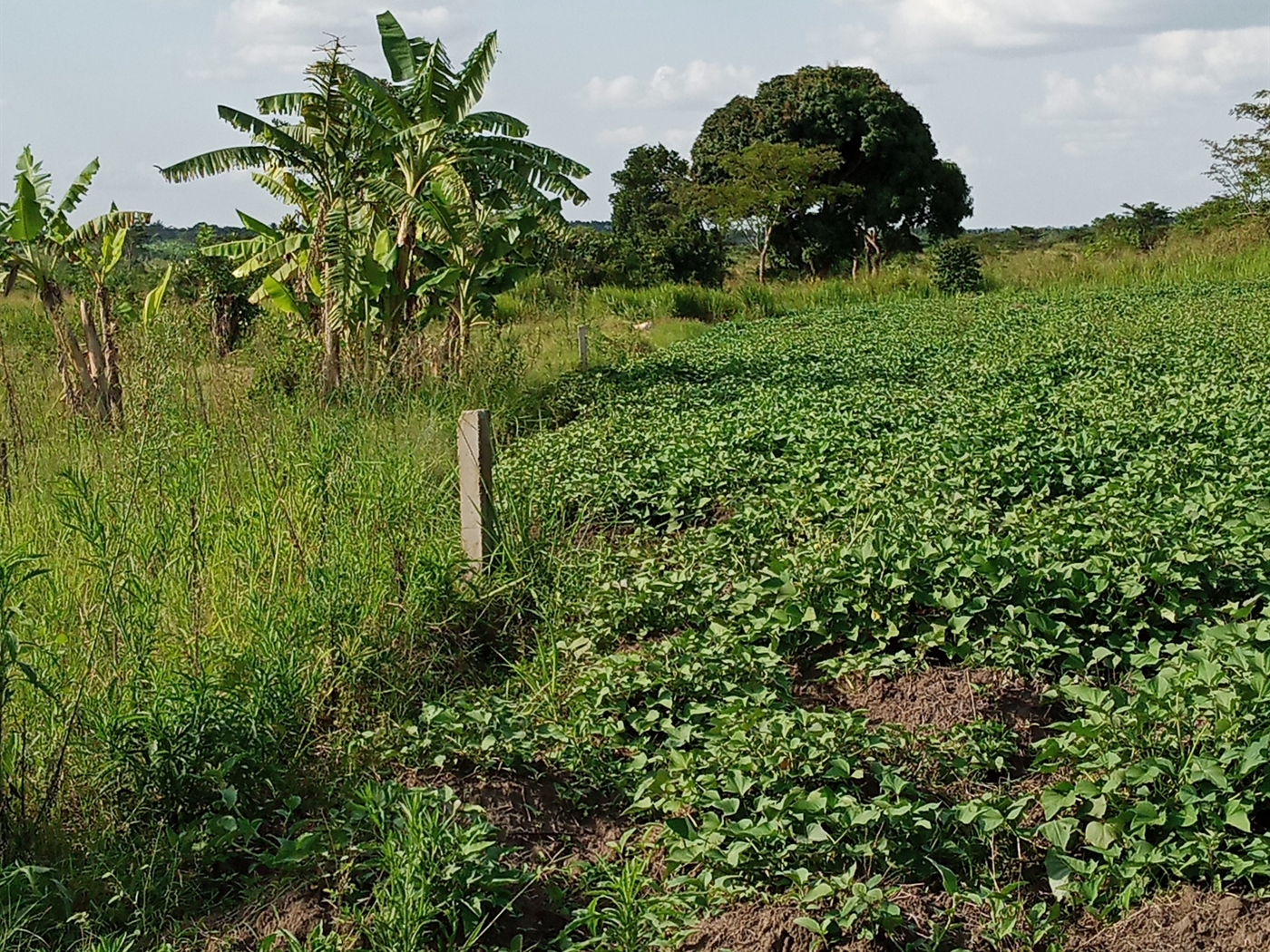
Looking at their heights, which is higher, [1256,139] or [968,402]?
[1256,139]

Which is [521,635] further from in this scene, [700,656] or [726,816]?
[726,816]

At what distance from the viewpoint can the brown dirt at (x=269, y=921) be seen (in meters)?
3.23

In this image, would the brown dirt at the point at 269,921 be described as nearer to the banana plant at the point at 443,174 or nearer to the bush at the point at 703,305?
the banana plant at the point at 443,174

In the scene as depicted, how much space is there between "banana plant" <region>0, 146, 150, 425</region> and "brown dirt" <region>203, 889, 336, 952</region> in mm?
5772

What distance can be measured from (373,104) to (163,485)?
8.00m

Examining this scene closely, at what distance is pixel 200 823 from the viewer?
371 cm

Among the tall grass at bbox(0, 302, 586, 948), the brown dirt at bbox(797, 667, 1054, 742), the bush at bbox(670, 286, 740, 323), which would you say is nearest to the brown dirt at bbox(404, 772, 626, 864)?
the tall grass at bbox(0, 302, 586, 948)

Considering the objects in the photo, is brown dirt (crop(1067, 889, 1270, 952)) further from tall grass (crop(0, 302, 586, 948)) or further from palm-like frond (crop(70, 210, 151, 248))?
palm-like frond (crop(70, 210, 151, 248))

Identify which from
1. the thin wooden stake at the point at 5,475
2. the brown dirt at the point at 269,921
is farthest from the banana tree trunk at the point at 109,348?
the brown dirt at the point at 269,921

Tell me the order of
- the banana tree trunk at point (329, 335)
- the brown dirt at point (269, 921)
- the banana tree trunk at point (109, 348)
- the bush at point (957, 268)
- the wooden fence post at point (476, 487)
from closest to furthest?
the brown dirt at point (269, 921), the wooden fence post at point (476, 487), the banana tree trunk at point (109, 348), the banana tree trunk at point (329, 335), the bush at point (957, 268)

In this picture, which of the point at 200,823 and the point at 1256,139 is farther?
the point at 1256,139

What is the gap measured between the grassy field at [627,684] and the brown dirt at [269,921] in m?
0.01

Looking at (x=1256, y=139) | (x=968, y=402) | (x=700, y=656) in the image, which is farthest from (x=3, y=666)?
(x=1256, y=139)

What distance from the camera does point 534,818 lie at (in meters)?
3.91
